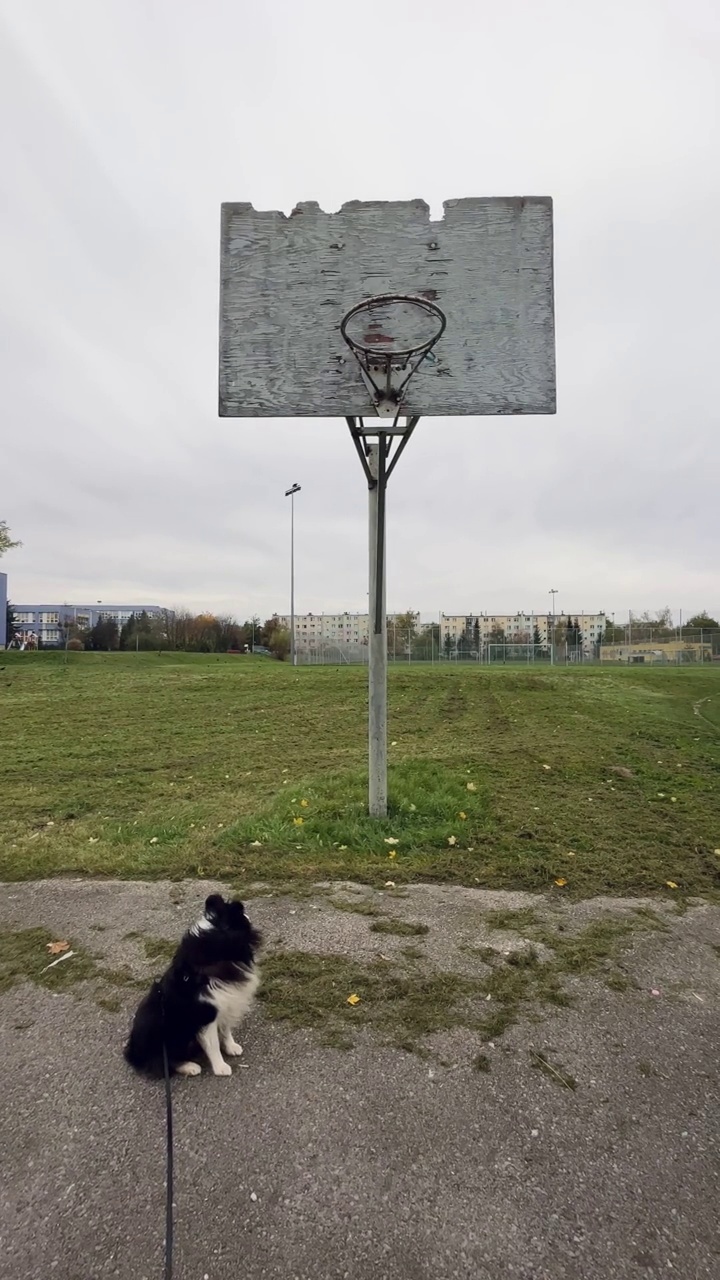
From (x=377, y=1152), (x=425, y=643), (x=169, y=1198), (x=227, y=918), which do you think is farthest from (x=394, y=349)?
(x=425, y=643)

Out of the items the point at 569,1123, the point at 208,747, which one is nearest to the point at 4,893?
the point at 569,1123

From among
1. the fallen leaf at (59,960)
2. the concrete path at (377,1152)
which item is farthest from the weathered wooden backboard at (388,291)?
the concrete path at (377,1152)

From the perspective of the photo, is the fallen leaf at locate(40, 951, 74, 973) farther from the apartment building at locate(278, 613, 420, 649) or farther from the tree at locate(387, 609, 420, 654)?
the tree at locate(387, 609, 420, 654)

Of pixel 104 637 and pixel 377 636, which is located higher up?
pixel 377 636

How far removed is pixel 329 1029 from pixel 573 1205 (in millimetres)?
1061

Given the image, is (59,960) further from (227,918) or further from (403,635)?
(403,635)

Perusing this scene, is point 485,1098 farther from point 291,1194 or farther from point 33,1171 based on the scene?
point 33,1171

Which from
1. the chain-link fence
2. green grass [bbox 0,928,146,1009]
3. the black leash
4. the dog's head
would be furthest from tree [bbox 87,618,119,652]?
the black leash

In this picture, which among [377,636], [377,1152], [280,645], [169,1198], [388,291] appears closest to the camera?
[169,1198]

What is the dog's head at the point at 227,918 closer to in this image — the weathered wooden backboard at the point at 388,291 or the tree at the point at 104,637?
the weathered wooden backboard at the point at 388,291

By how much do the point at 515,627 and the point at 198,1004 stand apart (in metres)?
55.3

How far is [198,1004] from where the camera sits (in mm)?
2268

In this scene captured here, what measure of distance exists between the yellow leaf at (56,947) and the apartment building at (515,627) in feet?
130

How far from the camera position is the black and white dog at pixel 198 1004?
2.28 metres
